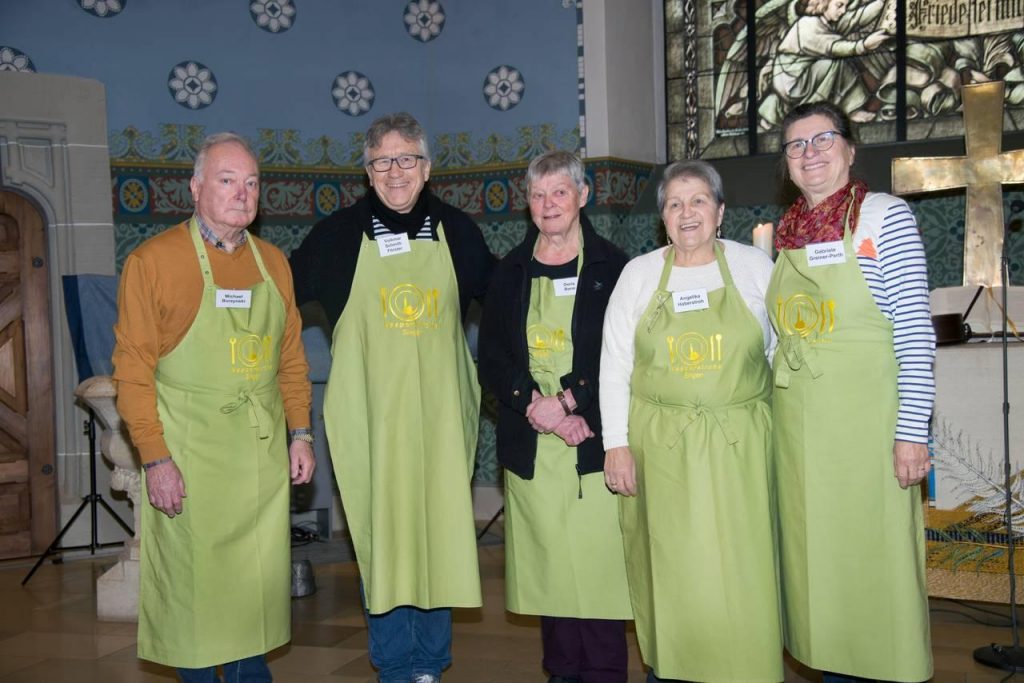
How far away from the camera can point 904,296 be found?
267cm

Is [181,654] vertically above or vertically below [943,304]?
below

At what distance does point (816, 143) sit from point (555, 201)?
775 mm

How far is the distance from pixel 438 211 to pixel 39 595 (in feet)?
10.2

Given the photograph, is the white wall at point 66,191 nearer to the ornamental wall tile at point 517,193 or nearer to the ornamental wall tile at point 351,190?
the ornamental wall tile at point 351,190

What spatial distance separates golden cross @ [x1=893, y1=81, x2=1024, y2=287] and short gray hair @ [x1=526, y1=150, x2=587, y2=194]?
2360 millimetres

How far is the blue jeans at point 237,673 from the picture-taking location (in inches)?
115

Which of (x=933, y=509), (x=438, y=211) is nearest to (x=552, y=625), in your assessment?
(x=438, y=211)

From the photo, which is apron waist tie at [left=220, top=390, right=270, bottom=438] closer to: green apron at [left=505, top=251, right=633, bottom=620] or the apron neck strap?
the apron neck strap

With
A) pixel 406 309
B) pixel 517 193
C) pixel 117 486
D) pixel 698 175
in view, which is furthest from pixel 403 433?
pixel 517 193

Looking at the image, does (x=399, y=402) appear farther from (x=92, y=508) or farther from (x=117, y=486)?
(x=92, y=508)

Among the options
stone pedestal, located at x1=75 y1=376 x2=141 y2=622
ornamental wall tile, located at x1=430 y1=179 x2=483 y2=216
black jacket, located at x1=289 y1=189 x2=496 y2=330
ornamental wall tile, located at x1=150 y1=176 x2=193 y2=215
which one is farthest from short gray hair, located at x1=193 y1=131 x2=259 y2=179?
ornamental wall tile, located at x1=430 y1=179 x2=483 y2=216

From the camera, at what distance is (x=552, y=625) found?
10.7 ft

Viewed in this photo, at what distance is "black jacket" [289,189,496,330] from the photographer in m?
3.24

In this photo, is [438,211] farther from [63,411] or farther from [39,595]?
[63,411]
